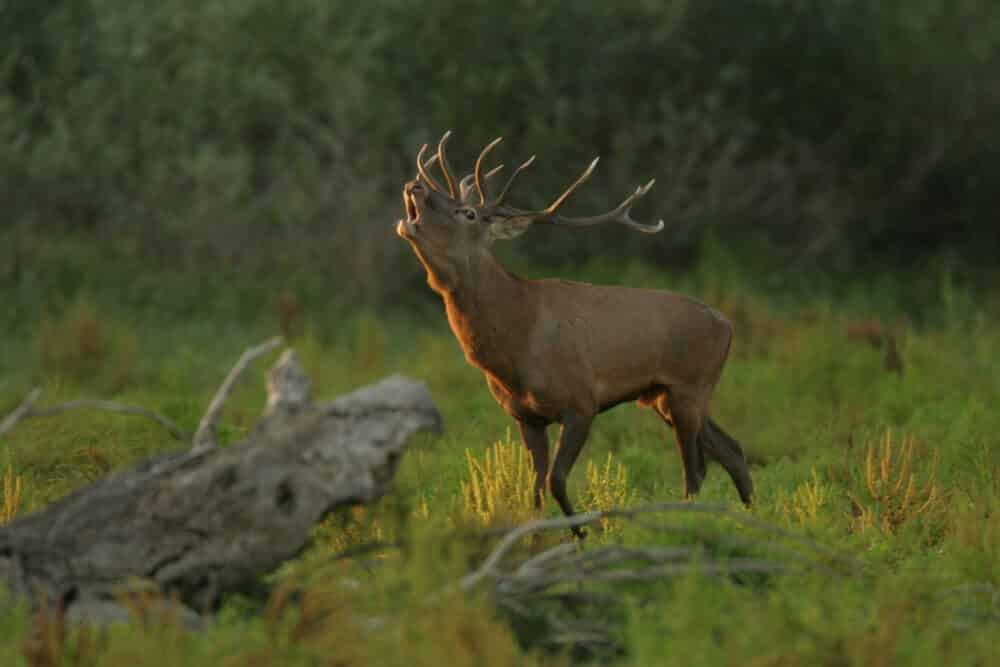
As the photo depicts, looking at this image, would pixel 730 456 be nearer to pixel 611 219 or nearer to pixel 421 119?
pixel 611 219

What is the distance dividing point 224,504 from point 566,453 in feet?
7.88

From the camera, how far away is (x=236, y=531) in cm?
505

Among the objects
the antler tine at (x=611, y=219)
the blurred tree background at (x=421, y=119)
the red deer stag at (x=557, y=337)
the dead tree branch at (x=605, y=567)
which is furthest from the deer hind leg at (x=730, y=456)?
the blurred tree background at (x=421, y=119)

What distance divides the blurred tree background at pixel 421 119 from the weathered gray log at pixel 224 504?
979 centimetres

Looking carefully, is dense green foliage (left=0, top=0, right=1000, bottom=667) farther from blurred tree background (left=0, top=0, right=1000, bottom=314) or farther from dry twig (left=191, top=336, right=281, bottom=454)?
dry twig (left=191, top=336, right=281, bottom=454)

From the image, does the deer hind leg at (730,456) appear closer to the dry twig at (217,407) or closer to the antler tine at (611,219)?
the antler tine at (611,219)

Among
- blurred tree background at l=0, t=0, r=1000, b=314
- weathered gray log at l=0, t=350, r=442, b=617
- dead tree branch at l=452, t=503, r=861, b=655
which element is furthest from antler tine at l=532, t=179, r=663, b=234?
blurred tree background at l=0, t=0, r=1000, b=314

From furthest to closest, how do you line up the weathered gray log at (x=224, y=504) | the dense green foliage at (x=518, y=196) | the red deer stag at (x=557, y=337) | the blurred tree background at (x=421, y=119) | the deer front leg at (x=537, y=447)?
1. the blurred tree background at (x=421, y=119)
2. the dense green foliage at (x=518, y=196)
3. the deer front leg at (x=537, y=447)
4. the red deer stag at (x=557, y=337)
5. the weathered gray log at (x=224, y=504)

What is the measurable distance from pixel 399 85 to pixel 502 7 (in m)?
1.26

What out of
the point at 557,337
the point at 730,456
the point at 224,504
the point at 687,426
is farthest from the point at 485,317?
the point at 224,504

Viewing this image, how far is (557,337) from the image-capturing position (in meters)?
7.35

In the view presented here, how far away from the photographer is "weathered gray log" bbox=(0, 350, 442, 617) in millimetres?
4949

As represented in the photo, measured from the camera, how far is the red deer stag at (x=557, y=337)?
23.7 feet

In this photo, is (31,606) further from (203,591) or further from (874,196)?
(874,196)
